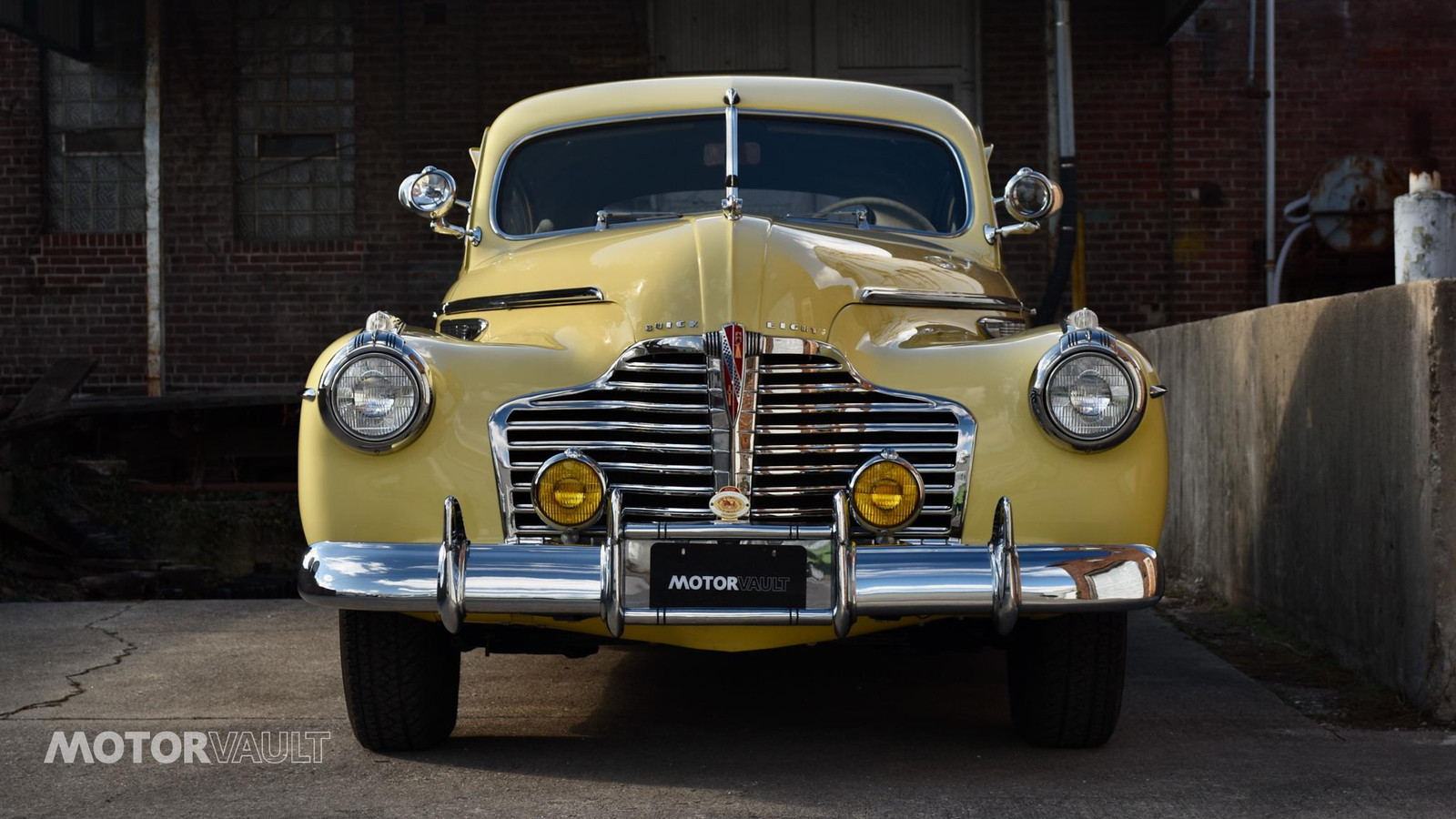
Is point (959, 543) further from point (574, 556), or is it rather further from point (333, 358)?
point (333, 358)

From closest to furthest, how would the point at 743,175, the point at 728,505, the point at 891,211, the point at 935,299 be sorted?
the point at 728,505
the point at 935,299
the point at 743,175
the point at 891,211

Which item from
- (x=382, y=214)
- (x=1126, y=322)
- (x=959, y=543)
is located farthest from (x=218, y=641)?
(x=1126, y=322)

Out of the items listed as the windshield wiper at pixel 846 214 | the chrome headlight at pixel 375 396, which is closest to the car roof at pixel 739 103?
the windshield wiper at pixel 846 214

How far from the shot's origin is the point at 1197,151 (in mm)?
11250

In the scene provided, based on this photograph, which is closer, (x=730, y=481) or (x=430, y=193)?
(x=730, y=481)

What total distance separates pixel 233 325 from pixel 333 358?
27.6ft

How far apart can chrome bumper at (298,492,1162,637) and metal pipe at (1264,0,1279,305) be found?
8236 mm

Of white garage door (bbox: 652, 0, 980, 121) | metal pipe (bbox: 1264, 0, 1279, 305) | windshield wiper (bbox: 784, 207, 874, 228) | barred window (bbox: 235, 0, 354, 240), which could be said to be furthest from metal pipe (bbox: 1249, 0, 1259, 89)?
windshield wiper (bbox: 784, 207, 874, 228)

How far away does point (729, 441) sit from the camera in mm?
3627

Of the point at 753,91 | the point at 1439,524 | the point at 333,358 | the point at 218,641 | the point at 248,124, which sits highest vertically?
the point at 248,124

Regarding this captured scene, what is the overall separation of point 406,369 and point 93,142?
9.22 metres

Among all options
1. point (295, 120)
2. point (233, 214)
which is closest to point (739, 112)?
point (295, 120)

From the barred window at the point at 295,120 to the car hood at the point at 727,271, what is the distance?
7.16 metres

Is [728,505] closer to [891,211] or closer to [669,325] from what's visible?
[669,325]
